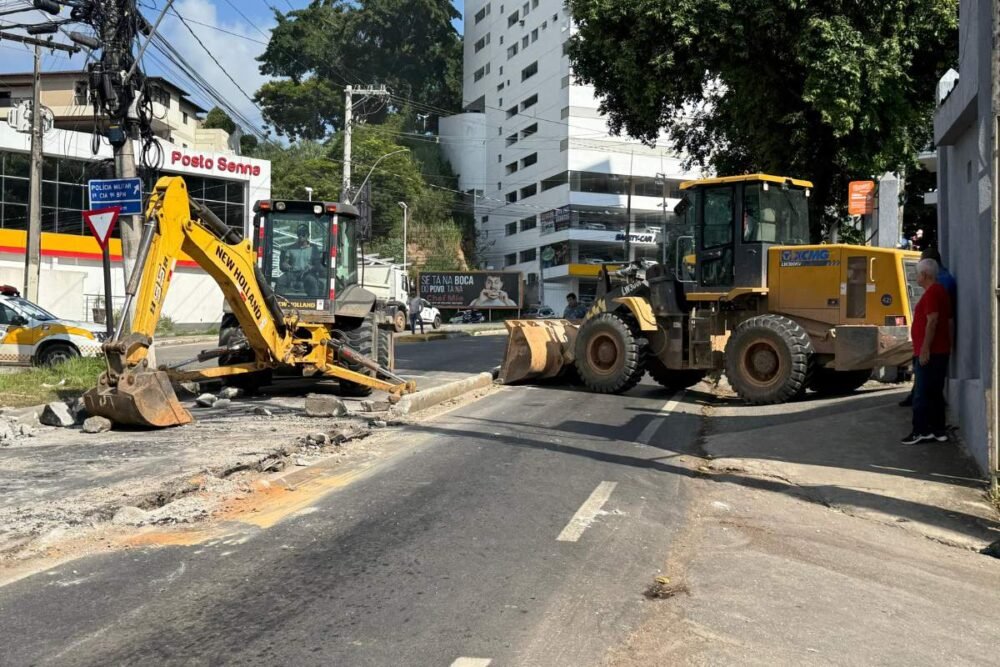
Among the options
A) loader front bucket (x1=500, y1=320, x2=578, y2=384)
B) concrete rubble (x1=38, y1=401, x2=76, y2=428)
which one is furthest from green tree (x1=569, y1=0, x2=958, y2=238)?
concrete rubble (x1=38, y1=401, x2=76, y2=428)

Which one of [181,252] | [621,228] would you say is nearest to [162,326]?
[181,252]

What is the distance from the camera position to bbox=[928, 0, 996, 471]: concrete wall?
23.1 feet

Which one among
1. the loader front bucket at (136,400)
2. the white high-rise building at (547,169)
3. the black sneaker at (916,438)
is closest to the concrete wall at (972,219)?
the black sneaker at (916,438)

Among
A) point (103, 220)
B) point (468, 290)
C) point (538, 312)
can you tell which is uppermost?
point (468, 290)

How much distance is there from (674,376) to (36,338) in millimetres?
12592

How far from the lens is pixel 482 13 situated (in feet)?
270

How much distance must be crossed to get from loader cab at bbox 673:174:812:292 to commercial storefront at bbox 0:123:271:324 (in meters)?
24.6

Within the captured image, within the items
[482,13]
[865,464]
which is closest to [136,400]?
[865,464]

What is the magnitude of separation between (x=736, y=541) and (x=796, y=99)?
627 inches

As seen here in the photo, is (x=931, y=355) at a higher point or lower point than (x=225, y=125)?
lower

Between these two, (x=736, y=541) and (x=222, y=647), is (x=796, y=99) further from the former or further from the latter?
(x=222, y=647)

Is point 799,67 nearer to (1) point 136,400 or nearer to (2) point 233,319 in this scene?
(2) point 233,319

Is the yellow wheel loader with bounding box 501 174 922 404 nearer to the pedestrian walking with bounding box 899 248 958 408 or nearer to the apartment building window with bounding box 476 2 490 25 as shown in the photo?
the pedestrian walking with bounding box 899 248 958 408

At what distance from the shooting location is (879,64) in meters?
16.8
